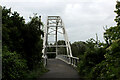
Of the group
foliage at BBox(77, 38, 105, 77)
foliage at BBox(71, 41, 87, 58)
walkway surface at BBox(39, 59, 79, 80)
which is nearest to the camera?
foliage at BBox(77, 38, 105, 77)

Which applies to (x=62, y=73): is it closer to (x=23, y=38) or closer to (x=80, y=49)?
(x=23, y=38)

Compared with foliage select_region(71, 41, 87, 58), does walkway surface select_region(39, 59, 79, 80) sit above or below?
below

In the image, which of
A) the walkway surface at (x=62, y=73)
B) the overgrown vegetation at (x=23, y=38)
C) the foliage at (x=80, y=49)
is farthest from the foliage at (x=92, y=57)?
the overgrown vegetation at (x=23, y=38)

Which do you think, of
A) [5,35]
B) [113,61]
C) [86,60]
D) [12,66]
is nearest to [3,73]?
[12,66]

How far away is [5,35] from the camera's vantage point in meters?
5.39

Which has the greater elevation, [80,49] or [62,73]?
[80,49]

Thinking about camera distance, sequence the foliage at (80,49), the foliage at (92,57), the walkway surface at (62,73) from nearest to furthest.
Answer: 1. the foliage at (92,57)
2. the walkway surface at (62,73)
3. the foliage at (80,49)

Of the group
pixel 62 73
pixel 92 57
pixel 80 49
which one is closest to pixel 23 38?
pixel 62 73

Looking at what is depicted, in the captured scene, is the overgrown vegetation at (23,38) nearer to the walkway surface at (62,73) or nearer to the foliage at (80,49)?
the walkway surface at (62,73)

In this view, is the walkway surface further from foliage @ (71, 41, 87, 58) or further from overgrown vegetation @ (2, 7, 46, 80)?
foliage @ (71, 41, 87, 58)

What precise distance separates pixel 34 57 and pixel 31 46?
61cm

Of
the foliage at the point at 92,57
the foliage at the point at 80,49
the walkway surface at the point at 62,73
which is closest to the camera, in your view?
the foliage at the point at 92,57

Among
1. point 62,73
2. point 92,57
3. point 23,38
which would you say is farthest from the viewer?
point 62,73

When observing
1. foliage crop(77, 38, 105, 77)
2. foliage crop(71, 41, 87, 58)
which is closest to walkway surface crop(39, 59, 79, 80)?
foliage crop(77, 38, 105, 77)
